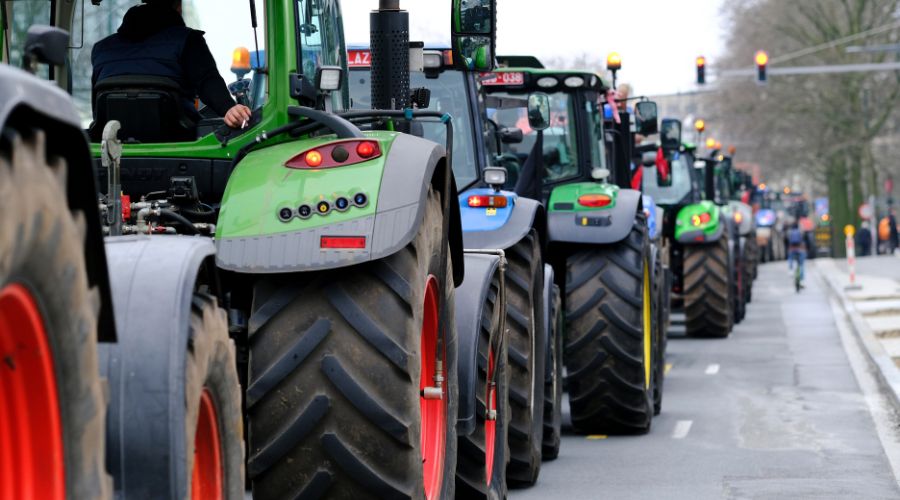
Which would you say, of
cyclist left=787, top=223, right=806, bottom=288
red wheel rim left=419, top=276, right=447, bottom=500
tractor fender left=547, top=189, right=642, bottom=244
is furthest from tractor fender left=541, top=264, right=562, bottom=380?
cyclist left=787, top=223, right=806, bottom=288

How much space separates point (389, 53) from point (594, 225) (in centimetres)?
536

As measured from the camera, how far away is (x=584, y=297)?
12.8 meters

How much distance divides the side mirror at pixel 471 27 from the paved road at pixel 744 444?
2875mm

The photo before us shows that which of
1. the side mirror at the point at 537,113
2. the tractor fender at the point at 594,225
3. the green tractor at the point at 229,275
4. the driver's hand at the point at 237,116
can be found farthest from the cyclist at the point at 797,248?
the driver's hand at the point at 237,116

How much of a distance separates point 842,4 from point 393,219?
60489 mm

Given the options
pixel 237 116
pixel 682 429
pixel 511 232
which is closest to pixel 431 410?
pixel 237 116

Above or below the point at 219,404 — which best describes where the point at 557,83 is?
above

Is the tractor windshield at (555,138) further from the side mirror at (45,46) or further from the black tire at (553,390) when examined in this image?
the side mirror at (45,46)

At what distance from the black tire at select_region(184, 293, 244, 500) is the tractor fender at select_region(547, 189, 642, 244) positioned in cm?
836

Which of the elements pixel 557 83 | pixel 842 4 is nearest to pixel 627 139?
pixel 557 83

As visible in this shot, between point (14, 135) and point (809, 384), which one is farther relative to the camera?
point (809, 384)

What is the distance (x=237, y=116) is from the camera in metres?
6.38

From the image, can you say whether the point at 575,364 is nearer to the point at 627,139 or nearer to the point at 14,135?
the point at 627,139

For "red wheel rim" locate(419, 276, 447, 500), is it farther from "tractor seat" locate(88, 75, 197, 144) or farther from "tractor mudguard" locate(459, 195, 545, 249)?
"tractor mudguard" locate(459, 195, 545, 249)
